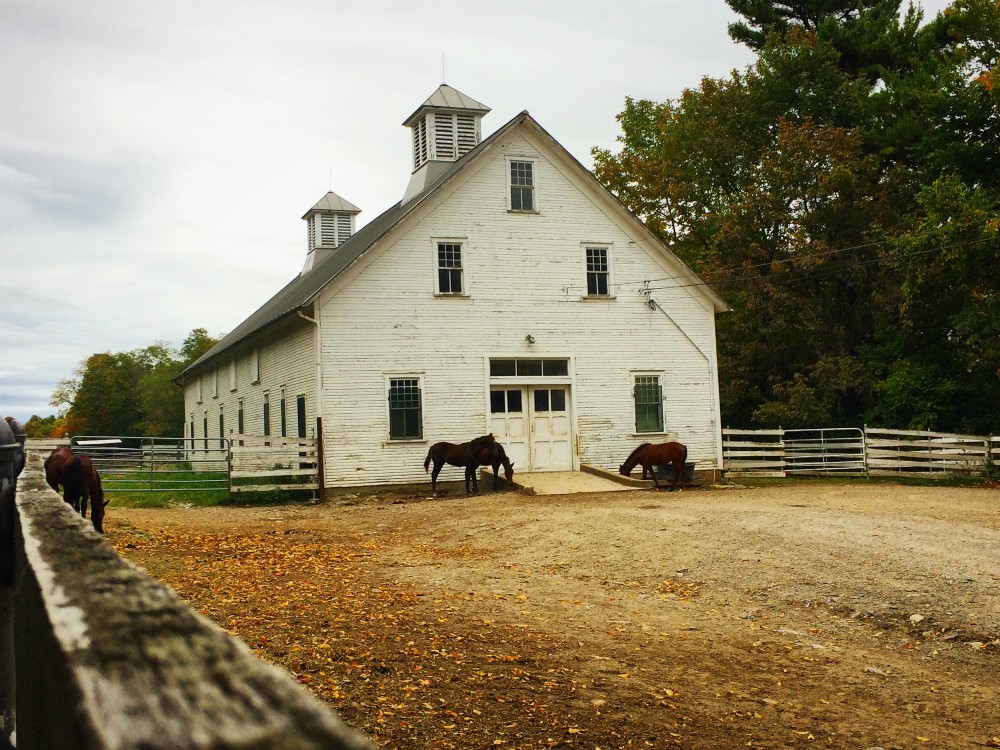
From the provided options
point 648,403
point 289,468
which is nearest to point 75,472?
point 289,468

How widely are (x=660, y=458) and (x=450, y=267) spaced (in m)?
6.95

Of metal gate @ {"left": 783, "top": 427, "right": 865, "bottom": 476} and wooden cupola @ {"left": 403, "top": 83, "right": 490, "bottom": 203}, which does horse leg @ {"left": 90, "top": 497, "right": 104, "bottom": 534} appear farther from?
metal gate @ {"left": 783, "top": 427, "right": 865, "bottom": 476}

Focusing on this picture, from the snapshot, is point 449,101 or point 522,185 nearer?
point 522,185

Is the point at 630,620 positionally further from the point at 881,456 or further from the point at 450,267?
the point at 881,456

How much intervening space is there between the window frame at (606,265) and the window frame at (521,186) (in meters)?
1.61

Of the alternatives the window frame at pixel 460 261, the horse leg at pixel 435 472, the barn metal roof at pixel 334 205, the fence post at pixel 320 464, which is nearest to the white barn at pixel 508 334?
the window frame at pixel 460 261

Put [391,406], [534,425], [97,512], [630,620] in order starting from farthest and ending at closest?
[534,425] → [391,406] → [97,512] → [630,620]

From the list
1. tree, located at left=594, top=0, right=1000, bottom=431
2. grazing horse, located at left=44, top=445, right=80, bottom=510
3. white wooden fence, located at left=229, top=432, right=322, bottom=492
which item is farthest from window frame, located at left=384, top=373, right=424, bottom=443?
tree, located at left=594, top=0, right=1000, bottom=431

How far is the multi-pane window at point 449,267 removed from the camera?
24188 mm

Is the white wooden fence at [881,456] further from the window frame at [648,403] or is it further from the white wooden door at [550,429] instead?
the white wooden door at [550,429]

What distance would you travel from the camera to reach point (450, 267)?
24219 mm

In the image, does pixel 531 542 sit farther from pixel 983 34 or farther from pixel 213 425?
pixel 213 425

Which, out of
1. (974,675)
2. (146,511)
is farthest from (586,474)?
(974,675)

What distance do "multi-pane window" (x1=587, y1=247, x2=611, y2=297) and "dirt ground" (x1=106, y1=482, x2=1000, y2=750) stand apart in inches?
401
